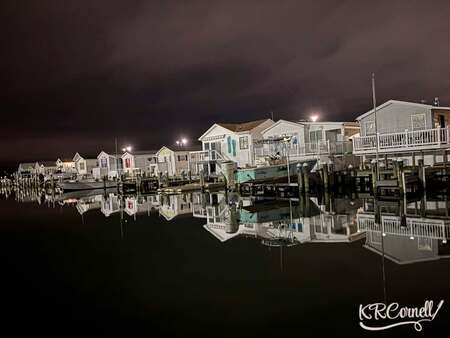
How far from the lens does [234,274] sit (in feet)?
33.8

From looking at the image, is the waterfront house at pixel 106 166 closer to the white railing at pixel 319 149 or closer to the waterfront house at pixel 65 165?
the waterfront house at pixel 65 165

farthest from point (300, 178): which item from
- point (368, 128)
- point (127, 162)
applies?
point (127, 162)

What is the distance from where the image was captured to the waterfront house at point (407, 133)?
2420cm

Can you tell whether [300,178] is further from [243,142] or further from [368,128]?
[243,142]

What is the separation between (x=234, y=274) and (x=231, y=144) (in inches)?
1417

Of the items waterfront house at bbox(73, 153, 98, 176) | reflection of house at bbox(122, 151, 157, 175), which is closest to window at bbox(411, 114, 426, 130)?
reflection of house at bbox(122, 151, 157, 175)

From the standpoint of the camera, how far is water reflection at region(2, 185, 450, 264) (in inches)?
482

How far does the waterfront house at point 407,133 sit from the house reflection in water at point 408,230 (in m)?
5.32

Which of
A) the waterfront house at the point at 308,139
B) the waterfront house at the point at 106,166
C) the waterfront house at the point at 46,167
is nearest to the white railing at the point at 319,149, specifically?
the waterfront house at the point at 308,139

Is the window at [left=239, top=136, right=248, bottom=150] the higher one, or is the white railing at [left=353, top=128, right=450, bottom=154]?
the window at [left=239, top=136, right=248, bottom=150]

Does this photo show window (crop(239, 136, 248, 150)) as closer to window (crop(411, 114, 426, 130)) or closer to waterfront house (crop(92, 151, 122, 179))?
window (crop(411, 114, 426, 130))

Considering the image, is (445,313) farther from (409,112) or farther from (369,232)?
(409,112)
